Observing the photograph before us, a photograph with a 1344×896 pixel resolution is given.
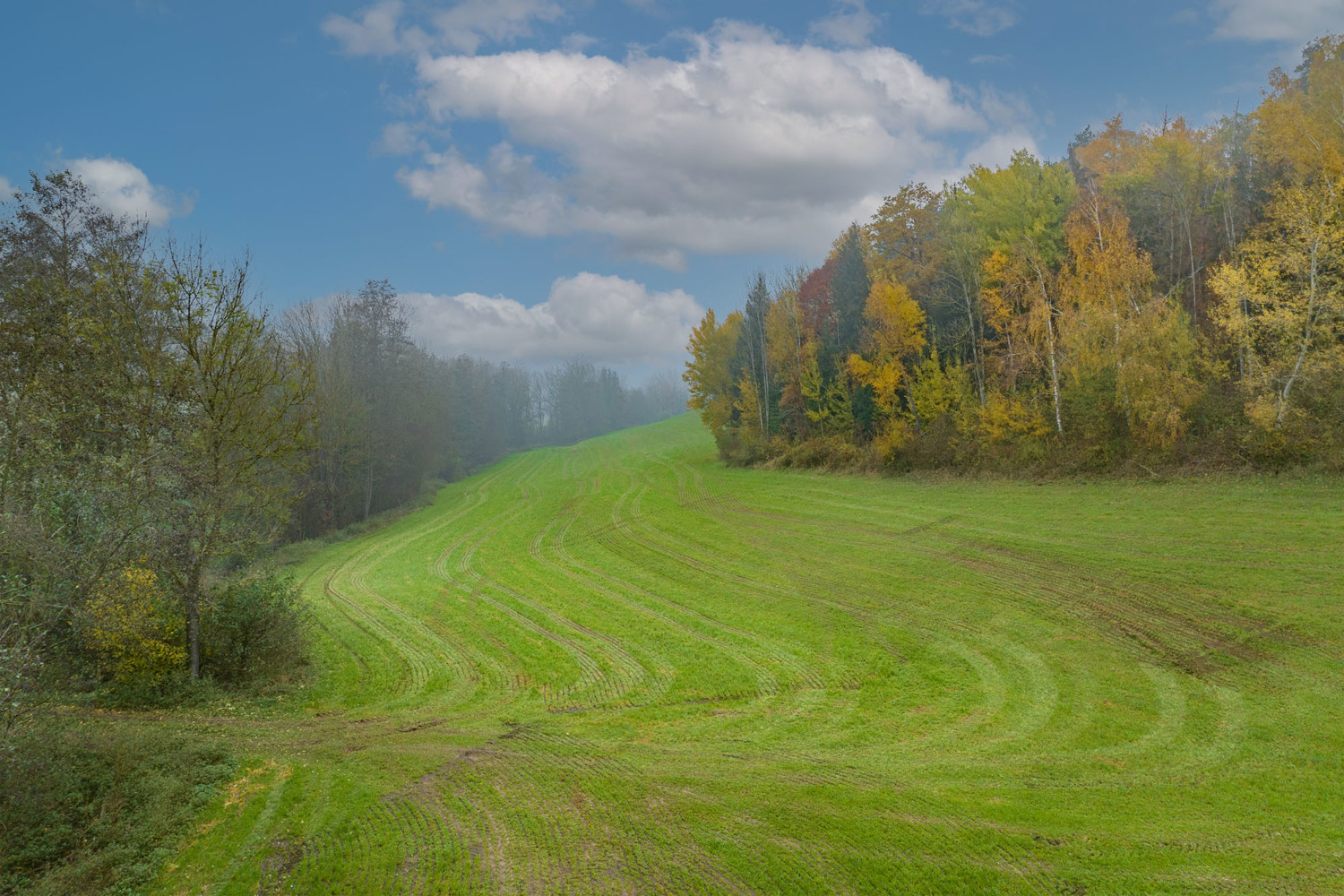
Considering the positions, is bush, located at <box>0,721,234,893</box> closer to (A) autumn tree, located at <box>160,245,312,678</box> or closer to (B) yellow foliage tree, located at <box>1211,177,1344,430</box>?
(A) autumn tree, located at <box>160,245,312,678</box>

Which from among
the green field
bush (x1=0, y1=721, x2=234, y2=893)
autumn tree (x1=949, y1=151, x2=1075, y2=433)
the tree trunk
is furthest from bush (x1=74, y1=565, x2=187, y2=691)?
autumn tree (x1=949, y1=151, x2=1075, y2=433)

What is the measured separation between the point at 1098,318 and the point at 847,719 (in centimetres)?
2207

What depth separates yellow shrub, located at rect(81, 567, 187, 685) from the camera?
384 inches

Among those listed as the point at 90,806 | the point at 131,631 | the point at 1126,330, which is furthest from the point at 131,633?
the point at 1126,330

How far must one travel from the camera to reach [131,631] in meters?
9.97

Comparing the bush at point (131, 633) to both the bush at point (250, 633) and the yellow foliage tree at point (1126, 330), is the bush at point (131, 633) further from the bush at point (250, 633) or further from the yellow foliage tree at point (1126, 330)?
the yellow foliage tree at point (1126, 330)

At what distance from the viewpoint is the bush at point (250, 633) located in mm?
11698

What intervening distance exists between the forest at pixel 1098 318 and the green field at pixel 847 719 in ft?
11.5

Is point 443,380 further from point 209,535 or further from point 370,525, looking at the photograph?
point 209,535

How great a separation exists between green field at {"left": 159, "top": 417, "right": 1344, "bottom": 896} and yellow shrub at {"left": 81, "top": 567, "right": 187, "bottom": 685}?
1744mm

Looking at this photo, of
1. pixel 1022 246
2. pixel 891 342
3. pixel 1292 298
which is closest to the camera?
pixel 1292 298

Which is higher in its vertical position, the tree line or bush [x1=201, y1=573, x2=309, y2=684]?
the tree line

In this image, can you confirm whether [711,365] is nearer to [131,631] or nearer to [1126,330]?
[1126,330]

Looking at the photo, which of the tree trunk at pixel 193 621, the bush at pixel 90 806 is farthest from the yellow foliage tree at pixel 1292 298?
the tree trunk at pixel 193 621
